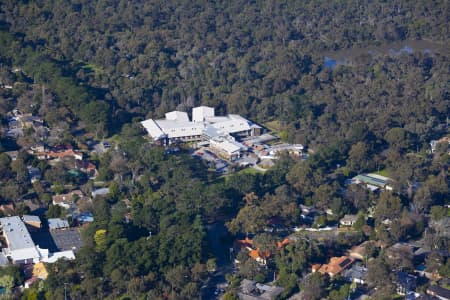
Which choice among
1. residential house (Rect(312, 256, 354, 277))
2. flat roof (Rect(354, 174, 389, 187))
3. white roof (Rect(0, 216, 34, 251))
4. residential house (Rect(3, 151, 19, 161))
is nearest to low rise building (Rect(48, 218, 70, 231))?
white roof (Rect(0, 216, 34, 251))

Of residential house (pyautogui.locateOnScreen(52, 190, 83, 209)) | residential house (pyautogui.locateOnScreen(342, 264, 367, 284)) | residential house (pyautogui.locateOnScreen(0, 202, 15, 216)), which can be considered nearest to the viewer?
residential house (pyautogui.locateOnScreen(342, 264, 367, 284))

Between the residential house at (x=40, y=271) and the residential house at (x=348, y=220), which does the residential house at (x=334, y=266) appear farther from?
the residential house at (x=40, y=271)

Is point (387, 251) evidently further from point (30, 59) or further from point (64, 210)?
point (30, 59)

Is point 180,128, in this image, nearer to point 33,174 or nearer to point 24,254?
point 33,174

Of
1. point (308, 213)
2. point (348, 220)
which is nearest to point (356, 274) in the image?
point (348, 220)

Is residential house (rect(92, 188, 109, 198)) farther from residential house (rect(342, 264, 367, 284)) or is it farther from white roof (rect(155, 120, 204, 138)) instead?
residential house (rect(342, 264, 367, 284))

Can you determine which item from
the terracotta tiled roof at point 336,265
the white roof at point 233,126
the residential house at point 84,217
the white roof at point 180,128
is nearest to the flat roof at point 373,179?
the terracotta tiled roof at point 336,265

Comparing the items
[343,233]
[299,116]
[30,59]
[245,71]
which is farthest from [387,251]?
[30,59]
